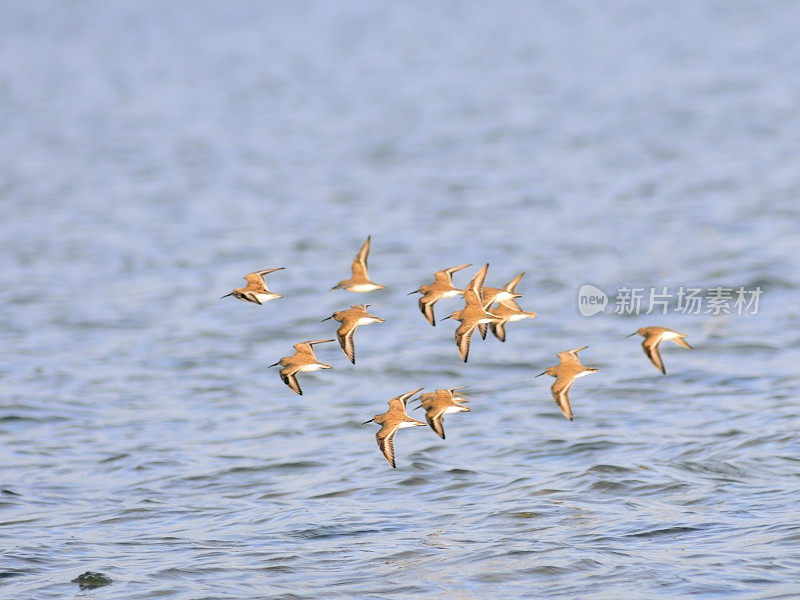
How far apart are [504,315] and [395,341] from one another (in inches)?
365

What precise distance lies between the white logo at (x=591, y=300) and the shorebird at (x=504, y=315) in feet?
31.9

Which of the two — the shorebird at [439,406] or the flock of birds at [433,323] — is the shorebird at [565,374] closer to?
the flock of birds at [433,323]

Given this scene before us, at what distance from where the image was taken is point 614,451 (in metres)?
13.5

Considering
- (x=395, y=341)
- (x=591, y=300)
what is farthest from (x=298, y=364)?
(x=591, y=300)

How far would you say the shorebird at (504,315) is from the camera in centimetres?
925

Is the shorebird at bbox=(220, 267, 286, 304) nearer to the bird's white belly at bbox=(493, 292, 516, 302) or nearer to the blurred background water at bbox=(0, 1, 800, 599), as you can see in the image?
the bird's white belly at bbox=(493, 292, 516, 302)

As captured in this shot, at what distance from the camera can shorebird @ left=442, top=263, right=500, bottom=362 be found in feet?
28.3

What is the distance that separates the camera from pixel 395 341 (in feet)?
62.1

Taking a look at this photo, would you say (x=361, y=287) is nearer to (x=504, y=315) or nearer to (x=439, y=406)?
(x=439, y=406)

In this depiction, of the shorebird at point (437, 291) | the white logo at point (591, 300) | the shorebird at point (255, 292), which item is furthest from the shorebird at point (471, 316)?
the white logo at point (591, 300)

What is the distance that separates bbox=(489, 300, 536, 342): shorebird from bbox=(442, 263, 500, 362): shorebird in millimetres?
261

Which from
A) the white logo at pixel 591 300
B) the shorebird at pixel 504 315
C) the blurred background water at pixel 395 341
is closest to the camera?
the shorebird at pixel 504 315

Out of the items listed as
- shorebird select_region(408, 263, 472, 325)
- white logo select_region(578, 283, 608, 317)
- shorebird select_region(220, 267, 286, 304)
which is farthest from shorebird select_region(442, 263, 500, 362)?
white logo select_region(578, 283, 608, 317)

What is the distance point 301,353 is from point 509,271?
43.5 feet
